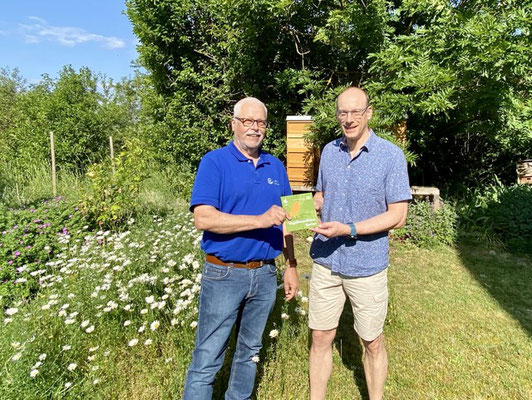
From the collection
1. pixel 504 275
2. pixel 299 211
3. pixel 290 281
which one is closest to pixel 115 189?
pixel 290 281

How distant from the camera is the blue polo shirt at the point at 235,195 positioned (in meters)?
2.03

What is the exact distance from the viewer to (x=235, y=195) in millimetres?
2064

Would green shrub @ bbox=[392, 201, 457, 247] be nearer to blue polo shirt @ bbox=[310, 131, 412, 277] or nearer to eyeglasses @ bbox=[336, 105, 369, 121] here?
blue polo shirt @ bbox=[310, 131, 412, 277]

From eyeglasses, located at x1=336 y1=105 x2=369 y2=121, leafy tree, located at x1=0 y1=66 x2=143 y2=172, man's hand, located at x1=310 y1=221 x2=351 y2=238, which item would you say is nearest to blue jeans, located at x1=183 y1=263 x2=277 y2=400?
man's hand, located at x1=310 y1=221 x2=351 y2=238

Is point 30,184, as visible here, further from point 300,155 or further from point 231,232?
point 231,232

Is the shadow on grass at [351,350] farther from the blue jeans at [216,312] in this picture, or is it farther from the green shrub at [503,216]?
the green shrub at [503,216]

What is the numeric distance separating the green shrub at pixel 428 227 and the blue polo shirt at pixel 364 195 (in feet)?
15.5

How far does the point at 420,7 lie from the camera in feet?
18.9

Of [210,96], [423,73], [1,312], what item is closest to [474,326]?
[423,73]

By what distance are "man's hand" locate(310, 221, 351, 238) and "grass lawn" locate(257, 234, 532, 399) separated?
4.53 feet

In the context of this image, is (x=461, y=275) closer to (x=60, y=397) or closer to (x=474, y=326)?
(x=474, y=326)

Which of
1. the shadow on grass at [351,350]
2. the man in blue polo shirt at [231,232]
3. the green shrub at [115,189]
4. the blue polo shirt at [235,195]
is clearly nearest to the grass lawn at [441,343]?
the shadow on grass at [351,350]

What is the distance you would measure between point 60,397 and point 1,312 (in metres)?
1.62

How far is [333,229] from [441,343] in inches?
94.0
